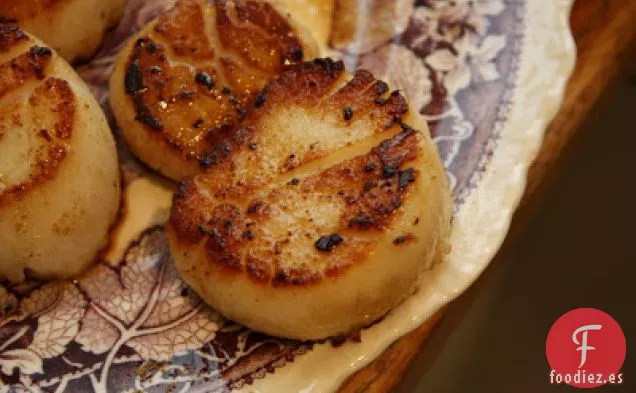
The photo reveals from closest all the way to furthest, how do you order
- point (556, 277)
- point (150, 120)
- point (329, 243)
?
point (329, 243) < point (150, 120) < point (556, 277)

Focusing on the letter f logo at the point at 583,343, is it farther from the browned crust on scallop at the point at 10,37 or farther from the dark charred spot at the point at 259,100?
the browned crust on scallop at the point at 10,37

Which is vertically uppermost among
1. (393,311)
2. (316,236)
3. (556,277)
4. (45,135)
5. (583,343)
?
(45,135)

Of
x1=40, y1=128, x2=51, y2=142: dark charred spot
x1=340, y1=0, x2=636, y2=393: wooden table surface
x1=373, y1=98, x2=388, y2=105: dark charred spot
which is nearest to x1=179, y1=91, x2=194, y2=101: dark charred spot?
x1=40, y1=128, x2=51, y2=142: dark charred spot

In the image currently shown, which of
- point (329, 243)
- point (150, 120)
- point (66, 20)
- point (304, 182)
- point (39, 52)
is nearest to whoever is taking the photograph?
point (329, 243)

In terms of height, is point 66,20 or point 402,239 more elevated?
point 66,20

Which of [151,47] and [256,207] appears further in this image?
[151,47]

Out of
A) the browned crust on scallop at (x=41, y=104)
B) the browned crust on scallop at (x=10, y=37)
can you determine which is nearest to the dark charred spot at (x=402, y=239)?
the browned crust on scallop at (x=41, y=104)

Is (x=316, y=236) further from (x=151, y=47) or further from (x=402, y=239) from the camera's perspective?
(x=151, y=47)

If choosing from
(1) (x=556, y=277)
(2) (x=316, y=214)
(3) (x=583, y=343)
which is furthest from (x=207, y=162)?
(1) (x=556, y=277)
